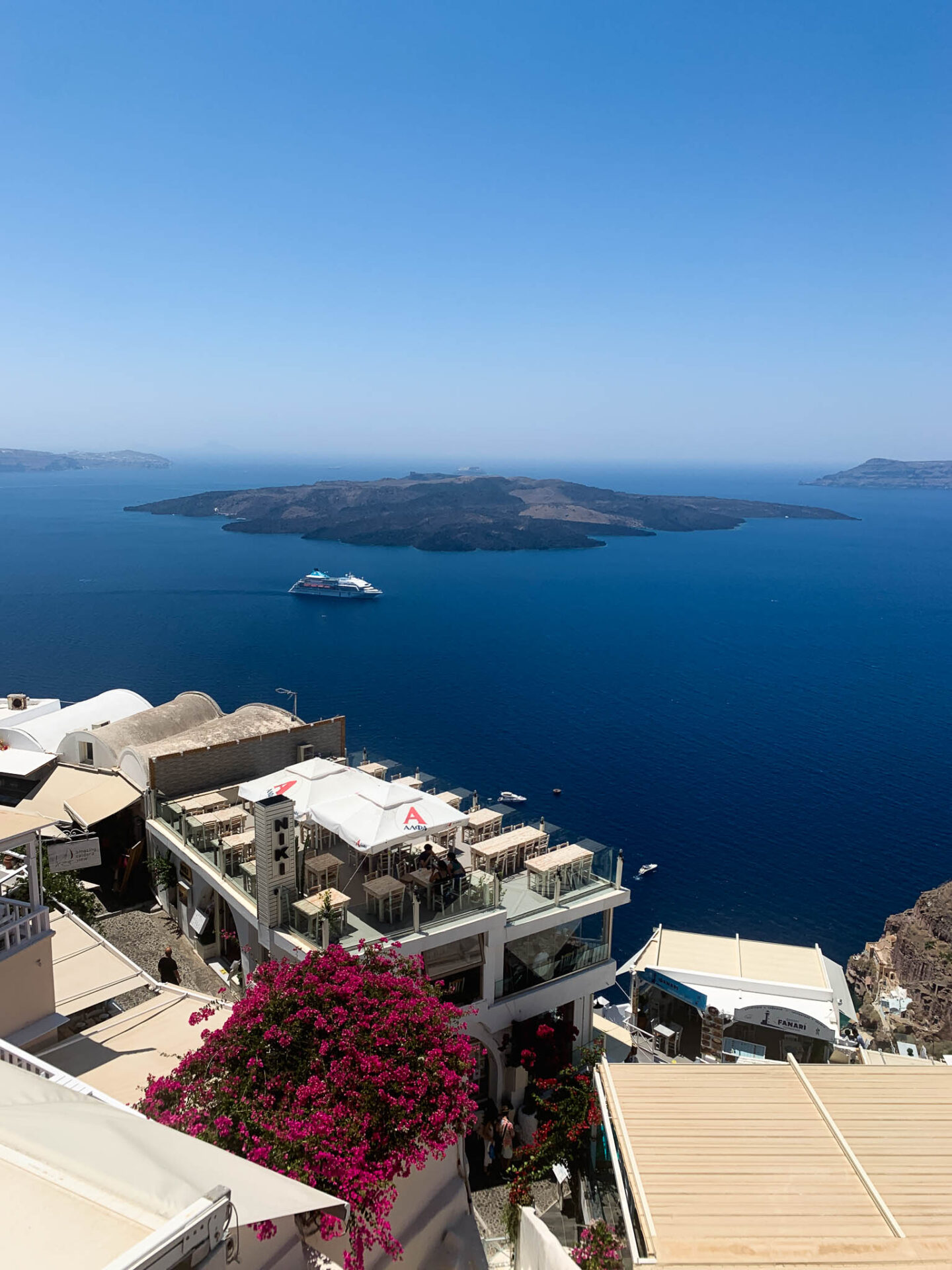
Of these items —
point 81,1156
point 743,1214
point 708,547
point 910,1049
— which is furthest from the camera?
point 708,547

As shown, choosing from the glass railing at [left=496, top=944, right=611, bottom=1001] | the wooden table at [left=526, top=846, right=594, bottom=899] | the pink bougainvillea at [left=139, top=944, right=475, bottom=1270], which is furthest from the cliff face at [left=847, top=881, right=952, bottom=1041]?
the pink bougainvillea at [left=139, top=944, right=475, bottom=1270]

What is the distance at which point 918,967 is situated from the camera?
1117 inches

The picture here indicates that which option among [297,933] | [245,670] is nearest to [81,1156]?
[297,933]

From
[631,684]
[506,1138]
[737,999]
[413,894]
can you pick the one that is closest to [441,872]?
[413,894]

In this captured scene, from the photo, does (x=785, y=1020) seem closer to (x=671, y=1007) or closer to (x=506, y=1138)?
(x=671, y=1007)

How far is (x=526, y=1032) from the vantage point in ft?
42.9

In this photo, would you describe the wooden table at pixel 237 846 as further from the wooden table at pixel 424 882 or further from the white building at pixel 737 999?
the white building at pixel 737 999

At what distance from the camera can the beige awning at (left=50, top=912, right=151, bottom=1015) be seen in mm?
9719

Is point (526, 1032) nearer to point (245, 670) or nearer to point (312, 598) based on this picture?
point (245, 670)

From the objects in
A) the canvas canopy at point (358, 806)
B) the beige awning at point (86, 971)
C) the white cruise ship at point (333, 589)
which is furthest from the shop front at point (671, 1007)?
the white cruise ship at point (333, 589)

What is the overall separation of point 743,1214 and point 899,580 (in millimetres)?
139209

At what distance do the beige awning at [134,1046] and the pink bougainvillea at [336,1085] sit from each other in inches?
54.5

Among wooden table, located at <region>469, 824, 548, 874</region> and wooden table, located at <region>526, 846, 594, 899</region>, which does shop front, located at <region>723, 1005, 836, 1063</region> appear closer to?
wooden table, located at <region>526, 846, 594, 899</region>

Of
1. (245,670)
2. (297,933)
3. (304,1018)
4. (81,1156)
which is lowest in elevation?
(245,670)
